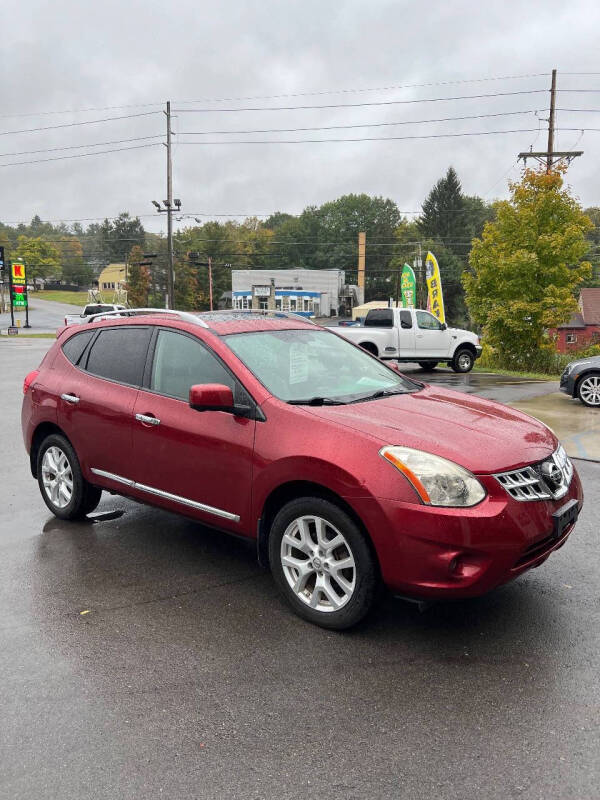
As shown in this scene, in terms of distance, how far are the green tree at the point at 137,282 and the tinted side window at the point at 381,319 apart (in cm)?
7408

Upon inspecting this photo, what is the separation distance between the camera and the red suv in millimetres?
3322

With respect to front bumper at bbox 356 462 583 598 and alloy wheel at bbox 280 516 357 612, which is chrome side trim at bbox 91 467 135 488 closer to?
alloy wheel at bbox 280 516 357 612

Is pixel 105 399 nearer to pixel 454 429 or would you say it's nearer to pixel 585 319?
pixel 454 429

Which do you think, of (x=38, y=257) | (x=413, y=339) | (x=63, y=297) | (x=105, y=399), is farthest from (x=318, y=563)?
(x=38, y=257)

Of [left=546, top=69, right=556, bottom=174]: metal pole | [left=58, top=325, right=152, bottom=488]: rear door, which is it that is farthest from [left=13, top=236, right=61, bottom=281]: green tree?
[left=58, top=325, right=152, bottom=488]: rear door

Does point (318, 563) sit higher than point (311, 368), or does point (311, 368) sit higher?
point (311, 368)

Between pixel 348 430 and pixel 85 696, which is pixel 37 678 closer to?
pixel 85 696

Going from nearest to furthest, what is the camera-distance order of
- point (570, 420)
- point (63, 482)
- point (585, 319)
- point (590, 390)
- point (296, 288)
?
point (63, 482)
point (570, 420)
point (590, 390)
point (585, 319)
point (296, 288)

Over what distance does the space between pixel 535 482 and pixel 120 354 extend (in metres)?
3.13

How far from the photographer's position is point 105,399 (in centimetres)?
493

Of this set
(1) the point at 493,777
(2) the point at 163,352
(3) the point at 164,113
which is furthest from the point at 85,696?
(3) the point at 164,113

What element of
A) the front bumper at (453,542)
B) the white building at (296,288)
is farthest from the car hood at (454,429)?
the white building at (296,288)

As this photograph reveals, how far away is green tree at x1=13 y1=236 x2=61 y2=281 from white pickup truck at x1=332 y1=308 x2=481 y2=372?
11349 centimetres

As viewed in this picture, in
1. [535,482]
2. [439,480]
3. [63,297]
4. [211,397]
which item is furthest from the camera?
[63,297]
